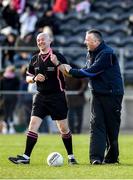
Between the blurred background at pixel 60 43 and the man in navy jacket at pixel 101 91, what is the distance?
9.71m

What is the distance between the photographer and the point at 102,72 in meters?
13.7

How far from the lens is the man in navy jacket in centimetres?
1362

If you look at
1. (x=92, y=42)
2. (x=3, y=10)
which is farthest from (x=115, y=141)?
(x=3, y=10)

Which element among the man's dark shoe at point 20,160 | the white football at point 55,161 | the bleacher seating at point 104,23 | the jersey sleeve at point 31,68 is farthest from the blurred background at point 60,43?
the white football at point 55,161

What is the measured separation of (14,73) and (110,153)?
1120 cm

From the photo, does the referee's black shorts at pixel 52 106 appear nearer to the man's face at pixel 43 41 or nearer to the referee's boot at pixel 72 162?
the referee's boot at pixel 72 162

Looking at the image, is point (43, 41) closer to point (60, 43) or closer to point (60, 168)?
point (60, 168)

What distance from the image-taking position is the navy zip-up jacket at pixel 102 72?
44.6 ft


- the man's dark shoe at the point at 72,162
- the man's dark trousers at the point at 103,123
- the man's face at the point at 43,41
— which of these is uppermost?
the man's face at the point at 43,41

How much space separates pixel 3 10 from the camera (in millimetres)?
28438

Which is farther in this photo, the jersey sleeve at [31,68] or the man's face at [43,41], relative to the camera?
the jersey sleeve at [31,68]

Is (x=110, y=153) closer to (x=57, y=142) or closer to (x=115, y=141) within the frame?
(x=115, y=141)

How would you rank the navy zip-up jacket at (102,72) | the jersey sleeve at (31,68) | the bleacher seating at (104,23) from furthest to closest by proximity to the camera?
1. the bleacher seating at (104,23)
2. the jersey sleeve at (31,68)
3. the navy zip-up jacket at (102,72)

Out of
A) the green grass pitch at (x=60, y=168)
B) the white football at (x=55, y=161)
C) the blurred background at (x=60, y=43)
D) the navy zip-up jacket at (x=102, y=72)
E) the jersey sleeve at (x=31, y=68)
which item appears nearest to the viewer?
the green grass pitch at (x=60, y=168)
